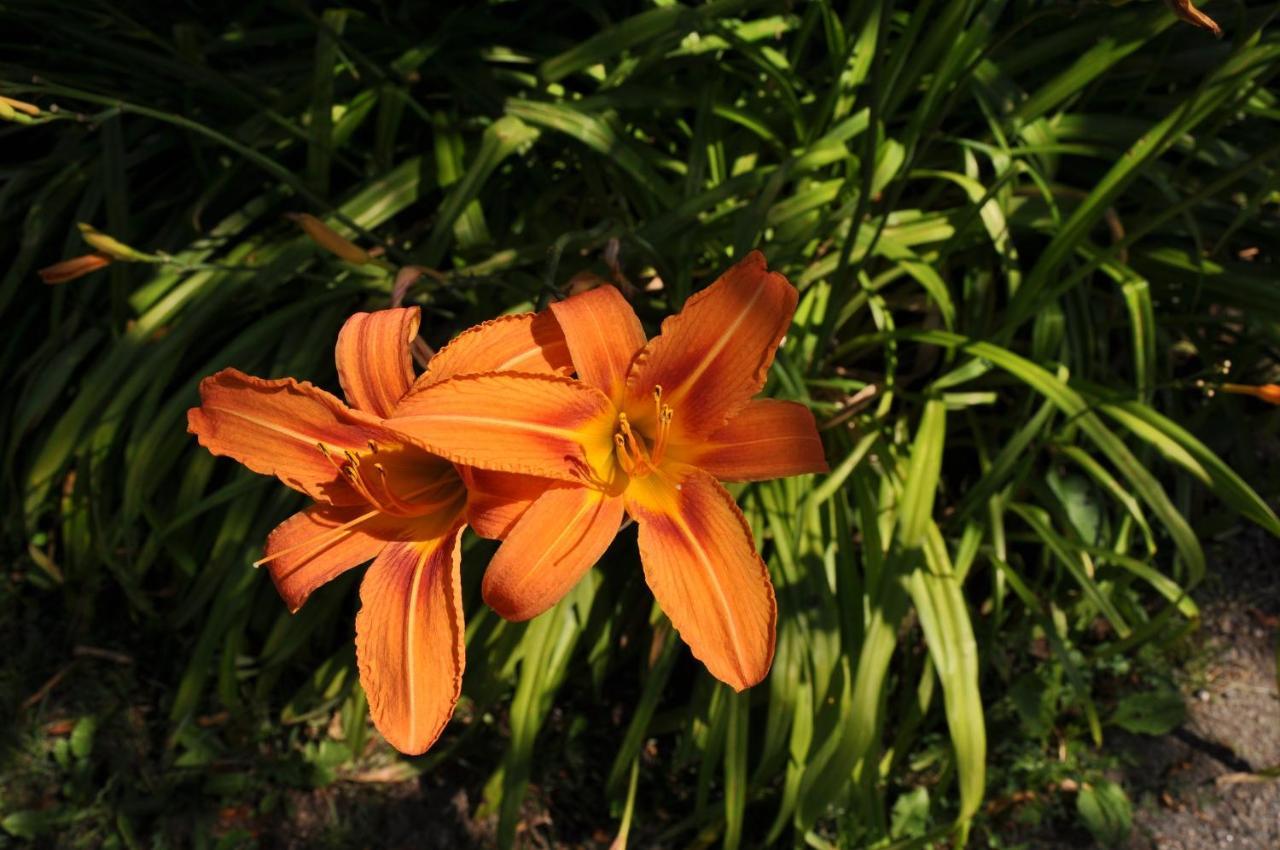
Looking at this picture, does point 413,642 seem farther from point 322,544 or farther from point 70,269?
point 70,269

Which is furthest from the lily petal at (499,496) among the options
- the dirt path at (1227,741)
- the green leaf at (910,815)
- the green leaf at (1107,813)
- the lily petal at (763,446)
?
the dirt path at (1227,741)

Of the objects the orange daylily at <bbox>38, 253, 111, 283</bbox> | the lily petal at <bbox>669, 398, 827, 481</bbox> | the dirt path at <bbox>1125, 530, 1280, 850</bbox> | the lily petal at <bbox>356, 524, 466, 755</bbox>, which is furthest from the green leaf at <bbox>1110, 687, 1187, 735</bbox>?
the orange daylily at <bbox>38, 253, 111, 283</bbox>

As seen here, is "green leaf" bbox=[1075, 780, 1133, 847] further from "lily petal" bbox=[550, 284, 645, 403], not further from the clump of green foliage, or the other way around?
"lily petal" bbox=[550, 284, 645, 403]

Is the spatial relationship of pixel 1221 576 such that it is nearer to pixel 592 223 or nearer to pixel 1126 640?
pixel 1126 640

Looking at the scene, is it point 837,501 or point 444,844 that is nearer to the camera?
point 837,501

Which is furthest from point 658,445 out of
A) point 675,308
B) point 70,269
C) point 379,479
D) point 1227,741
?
point 1227,741

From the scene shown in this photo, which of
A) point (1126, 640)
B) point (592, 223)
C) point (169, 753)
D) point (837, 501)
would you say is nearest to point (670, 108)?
point (592, 223)
